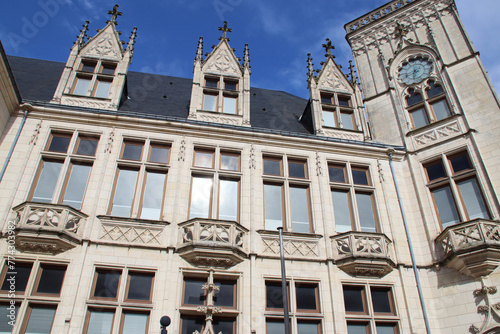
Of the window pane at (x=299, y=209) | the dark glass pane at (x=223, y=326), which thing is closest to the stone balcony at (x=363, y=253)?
the window pane at (x=299, y=209)

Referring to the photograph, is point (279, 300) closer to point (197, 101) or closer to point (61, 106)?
point (197, 101)

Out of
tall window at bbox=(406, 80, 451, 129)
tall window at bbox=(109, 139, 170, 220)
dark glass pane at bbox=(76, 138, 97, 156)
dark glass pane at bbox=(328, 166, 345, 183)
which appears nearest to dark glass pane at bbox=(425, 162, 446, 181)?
tall window at bbox=(406, 80, 451, 129)

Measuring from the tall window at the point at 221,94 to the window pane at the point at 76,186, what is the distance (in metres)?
4.51

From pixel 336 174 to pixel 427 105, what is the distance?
4405 millimetres

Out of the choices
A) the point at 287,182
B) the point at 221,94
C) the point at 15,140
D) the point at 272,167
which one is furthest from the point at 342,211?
the point at 15,140

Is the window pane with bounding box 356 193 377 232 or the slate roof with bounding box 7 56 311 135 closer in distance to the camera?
the window pane with bounding box 356 193 377 232

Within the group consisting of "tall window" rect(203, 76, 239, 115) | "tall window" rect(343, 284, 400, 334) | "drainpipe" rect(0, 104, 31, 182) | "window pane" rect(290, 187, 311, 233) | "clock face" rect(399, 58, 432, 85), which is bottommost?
"tall window" rect(343, 284, 400, 334)

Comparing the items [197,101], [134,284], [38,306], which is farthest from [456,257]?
[38,306]

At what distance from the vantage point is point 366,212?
1207cm

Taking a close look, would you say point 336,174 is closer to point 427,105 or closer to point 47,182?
point 427,105

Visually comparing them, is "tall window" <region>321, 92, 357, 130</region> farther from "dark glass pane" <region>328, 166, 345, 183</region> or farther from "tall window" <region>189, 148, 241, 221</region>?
"tall window" <region>189, 148, 241, 221</region>

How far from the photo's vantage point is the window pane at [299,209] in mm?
11328

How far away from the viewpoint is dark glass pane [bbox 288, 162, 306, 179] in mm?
12414

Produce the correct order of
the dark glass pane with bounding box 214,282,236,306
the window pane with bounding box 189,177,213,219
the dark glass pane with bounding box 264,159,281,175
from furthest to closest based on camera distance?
the dark glass pane with bounding box 264,159,281,175, the window pane with bounding box 189,177,213,219, the dark glass pane with bounding box 214,282,236,306
